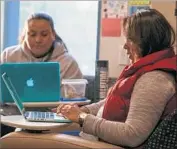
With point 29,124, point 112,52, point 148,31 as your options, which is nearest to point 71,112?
point 29,124

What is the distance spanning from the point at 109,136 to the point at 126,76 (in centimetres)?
26

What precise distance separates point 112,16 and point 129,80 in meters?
1.21

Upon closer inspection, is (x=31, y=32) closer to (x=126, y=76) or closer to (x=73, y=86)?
(x=73, y=86)

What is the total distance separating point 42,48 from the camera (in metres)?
2.44

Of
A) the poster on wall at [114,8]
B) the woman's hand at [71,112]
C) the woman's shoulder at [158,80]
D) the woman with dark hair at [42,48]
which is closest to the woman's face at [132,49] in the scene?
the woman's shoulder at [158,80]

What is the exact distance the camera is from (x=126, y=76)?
1.46 meters

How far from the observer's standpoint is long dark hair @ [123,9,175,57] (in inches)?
56.7

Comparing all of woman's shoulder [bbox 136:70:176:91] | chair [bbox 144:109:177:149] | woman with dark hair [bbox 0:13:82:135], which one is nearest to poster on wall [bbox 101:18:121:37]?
woman with dark hair [bbox 0:13:82:135]

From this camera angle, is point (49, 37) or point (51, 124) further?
point (49, 37)

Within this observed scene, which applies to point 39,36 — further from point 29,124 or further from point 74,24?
point 29,124

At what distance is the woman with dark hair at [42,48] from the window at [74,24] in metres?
0.31

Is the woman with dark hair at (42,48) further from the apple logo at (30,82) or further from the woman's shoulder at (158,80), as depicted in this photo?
the woman's shoulder at (158,80)

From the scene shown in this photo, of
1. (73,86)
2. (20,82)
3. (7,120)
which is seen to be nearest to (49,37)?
(73,86)

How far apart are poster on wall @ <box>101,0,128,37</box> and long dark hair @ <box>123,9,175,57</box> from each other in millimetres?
1041
